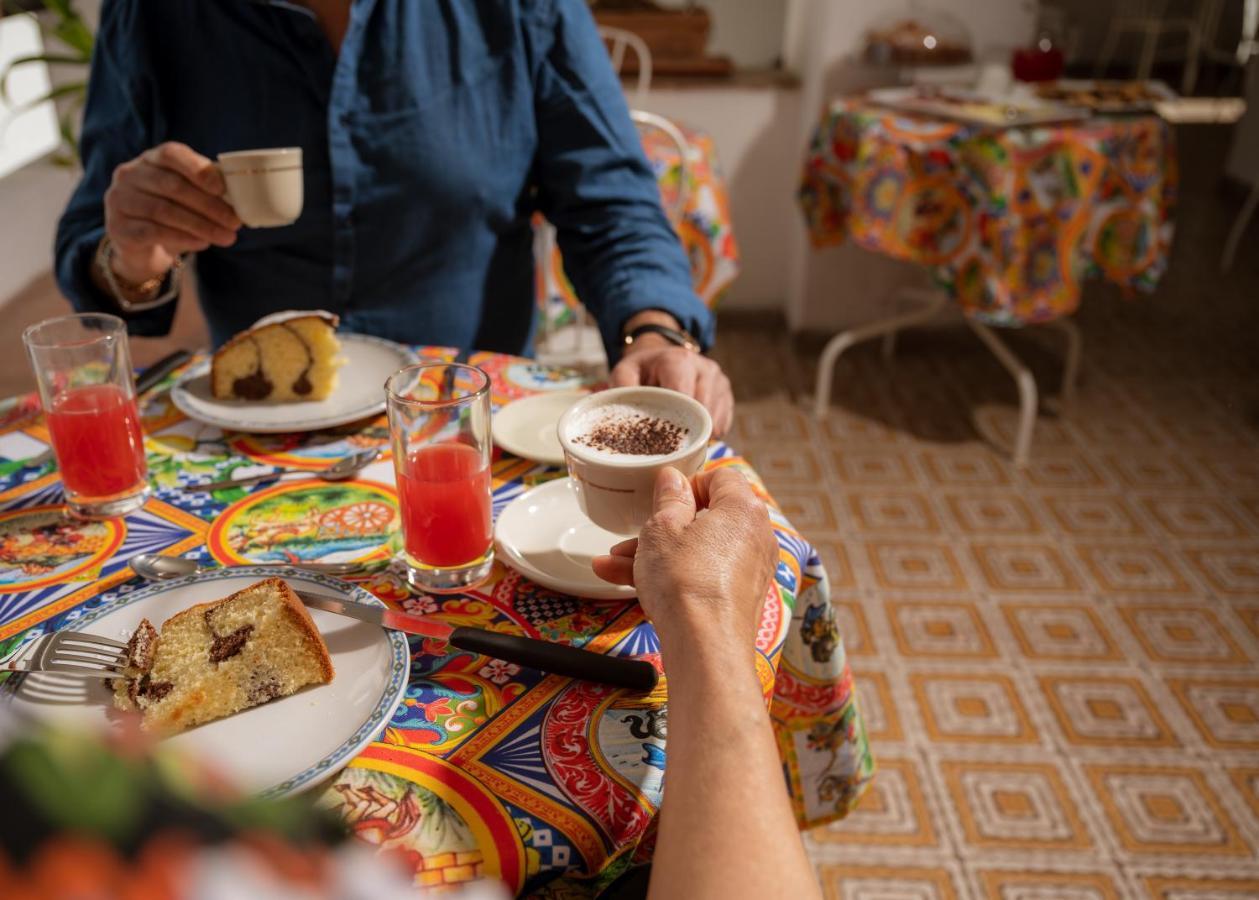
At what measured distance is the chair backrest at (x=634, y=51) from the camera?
3.38 meters

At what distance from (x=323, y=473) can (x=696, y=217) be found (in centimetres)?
191

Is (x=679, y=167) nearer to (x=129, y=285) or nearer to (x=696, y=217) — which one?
(x=696, y=217)

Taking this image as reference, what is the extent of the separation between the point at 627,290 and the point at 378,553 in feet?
1.88

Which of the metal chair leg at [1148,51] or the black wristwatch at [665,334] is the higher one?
the black wristwatch at [665,334]

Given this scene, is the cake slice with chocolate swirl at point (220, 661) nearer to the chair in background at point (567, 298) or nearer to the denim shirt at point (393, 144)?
the denim shirt at point (393, 144)

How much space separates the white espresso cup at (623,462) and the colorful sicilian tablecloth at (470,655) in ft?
0.25

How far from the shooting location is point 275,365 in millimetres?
1126

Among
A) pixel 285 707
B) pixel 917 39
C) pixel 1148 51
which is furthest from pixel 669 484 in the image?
pixel 1148 51

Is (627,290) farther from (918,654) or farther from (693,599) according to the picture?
(918,654)

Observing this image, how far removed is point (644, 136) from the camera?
2.78 m

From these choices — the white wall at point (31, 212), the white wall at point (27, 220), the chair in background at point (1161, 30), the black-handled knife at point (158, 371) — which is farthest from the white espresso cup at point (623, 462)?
the chair in background at point (1161, 30)

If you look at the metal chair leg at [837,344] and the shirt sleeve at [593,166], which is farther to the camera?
the metal chair leg at [837,344]

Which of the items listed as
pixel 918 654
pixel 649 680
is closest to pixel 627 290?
pixel 649 680

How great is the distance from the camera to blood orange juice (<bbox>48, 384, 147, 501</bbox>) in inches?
35.6
